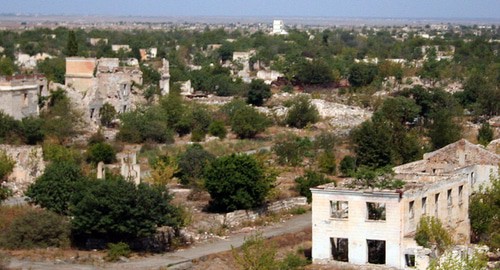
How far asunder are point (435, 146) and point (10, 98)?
59.0 feet

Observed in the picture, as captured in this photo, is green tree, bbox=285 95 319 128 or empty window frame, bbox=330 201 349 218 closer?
empty window frame, bbox=330 201 349 218

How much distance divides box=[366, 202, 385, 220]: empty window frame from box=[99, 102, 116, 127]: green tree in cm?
2724

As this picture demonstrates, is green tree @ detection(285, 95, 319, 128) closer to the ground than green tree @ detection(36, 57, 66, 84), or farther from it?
closer to the ground

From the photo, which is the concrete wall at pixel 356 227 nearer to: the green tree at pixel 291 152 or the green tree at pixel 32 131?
the green tree at pixel 291 152

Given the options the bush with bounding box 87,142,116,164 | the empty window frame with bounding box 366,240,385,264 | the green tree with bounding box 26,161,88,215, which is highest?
the green tree with bounding box 26,161,88,215

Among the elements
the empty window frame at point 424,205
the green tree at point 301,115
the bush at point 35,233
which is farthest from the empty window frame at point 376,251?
the green tree at point 301,115

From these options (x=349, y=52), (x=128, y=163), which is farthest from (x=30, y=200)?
(x=349, y=52)

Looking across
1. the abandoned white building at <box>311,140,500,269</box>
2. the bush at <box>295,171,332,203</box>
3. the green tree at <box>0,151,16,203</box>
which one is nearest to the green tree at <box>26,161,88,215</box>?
the green tree at <box>0,151,16,203</box>

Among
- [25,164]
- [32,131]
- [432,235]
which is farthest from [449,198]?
[32,131]

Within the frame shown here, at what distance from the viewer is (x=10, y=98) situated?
49.5 metres

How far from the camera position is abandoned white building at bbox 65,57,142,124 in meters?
55.4

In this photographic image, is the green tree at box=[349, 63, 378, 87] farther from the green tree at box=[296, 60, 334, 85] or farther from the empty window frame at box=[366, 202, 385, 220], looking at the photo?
the empty window frame at box=[366, 202, 385, 220]

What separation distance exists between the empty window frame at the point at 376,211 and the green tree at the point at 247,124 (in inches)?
933

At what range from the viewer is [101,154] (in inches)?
1719
